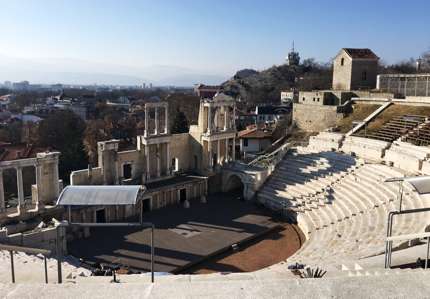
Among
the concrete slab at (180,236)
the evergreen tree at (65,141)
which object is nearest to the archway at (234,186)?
the concrete slab at (180,236)

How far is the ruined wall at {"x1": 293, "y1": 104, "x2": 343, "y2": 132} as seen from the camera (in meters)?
35.5

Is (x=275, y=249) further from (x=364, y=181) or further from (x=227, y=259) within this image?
(x=364, y=181)

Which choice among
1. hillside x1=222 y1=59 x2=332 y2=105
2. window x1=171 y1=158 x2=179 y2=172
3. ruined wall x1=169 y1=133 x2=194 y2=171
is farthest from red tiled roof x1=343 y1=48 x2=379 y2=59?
hillside x1=222 y1=59 x2=332 y2=105

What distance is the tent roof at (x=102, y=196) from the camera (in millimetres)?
11391

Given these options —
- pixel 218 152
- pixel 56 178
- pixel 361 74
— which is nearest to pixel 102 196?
pixel 56 178

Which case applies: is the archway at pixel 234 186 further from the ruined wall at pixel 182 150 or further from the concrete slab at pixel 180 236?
the ruined wall at pixel 182 150

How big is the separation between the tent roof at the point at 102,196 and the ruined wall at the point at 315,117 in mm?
26424

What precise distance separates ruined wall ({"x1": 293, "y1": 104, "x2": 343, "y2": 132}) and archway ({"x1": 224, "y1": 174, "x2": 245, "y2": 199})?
10.3 metres

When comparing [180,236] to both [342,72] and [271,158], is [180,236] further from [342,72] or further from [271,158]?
[342,72]

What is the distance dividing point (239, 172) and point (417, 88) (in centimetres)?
1761

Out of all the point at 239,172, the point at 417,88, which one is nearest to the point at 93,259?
the point at 239,172

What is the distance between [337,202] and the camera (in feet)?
72.5

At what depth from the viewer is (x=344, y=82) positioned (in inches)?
1576

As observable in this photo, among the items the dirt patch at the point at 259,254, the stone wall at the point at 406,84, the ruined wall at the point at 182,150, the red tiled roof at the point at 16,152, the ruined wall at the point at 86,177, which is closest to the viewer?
the dirt patch at the point at 259,254
